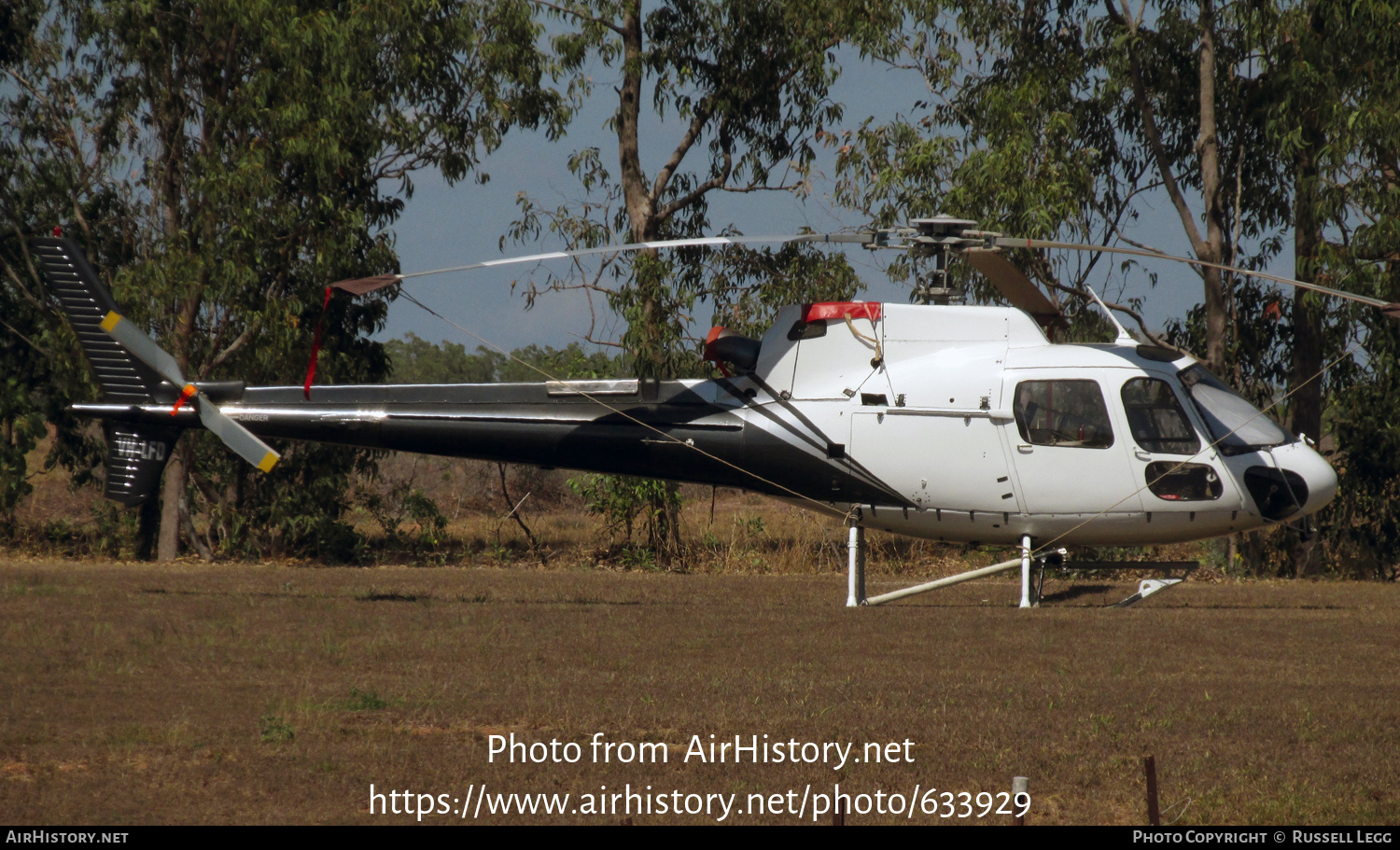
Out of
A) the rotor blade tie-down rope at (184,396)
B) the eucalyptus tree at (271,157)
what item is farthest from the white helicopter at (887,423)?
the eucalyptus tree at (271,157)

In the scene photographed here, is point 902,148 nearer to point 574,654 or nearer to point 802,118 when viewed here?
point 802,118

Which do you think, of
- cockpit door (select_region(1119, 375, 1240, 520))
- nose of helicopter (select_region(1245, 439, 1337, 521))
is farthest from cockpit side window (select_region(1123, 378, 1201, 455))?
nose of helicopter (select_region(1245, 439, 1337, 521))

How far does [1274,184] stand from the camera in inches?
868

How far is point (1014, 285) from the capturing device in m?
13.6

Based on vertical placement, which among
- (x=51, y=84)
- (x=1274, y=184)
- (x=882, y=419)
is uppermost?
(x=51, y=84)

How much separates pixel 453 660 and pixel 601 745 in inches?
124

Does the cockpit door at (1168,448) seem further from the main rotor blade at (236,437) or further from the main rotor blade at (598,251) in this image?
the main rotor blade at (236,437)

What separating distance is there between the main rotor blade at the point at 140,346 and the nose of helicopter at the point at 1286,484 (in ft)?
36.8

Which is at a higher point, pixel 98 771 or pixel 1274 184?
pixel 1274 184

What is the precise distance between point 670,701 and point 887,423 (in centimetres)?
580

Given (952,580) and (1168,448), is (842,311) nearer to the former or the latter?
(952,580)

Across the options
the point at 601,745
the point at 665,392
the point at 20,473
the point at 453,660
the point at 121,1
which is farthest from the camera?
the point at 20,473

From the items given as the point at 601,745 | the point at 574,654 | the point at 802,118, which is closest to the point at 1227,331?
the point at 802,118

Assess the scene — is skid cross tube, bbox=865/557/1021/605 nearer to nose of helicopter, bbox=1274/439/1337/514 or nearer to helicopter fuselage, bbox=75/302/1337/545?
helicopter fuselage, bbox=75/302/1337/545
